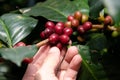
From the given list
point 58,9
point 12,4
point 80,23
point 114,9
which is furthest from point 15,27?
point 114,9

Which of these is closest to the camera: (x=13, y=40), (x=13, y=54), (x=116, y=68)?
(x=13, y=54)

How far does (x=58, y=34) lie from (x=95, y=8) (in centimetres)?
18

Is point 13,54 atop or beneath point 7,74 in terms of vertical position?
atop

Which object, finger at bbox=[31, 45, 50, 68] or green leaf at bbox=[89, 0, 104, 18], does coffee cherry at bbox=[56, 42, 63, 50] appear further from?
green leaf at bbox=[89, 0, 104, 18]

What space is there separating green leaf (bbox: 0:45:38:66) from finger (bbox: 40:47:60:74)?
7 cm

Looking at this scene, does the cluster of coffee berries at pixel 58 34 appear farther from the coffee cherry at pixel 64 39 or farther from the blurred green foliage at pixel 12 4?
the blurred green foliage at pixel 12 4

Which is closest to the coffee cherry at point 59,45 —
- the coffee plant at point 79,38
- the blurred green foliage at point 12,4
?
the coffee plant at point 79,38

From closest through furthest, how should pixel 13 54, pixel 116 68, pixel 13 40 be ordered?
pixel 13 54
pixel 116 68
pixel 13 40

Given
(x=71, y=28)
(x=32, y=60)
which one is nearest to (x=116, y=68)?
(x=71, y=28)

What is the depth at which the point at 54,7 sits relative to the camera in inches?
45.1

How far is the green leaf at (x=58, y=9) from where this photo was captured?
1074 millimetres

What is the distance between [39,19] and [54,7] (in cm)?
9

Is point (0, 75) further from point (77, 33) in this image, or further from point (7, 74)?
point (77, 33)

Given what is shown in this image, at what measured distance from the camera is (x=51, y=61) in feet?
3.02
